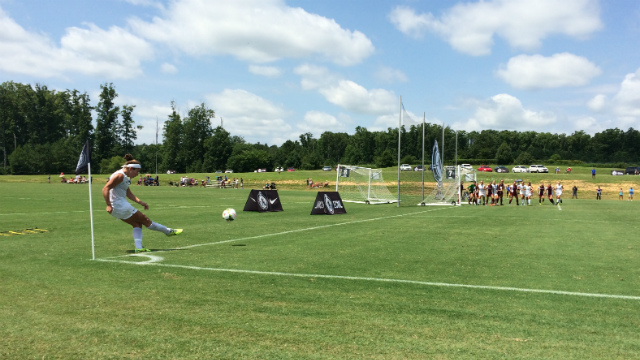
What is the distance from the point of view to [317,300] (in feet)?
18.8

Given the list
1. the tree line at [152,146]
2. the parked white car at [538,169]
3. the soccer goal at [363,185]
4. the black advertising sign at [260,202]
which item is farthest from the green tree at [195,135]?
the black advertising sign at [260,202]

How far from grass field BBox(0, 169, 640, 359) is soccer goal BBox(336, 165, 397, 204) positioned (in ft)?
A: 77.8

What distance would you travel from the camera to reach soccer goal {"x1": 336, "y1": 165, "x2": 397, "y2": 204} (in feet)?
115

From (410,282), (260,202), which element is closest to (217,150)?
(260,202)

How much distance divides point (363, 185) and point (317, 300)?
103 ft

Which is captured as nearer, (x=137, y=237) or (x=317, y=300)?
(x=317, y=300)

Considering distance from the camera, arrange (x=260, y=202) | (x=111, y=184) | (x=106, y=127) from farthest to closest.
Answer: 1. (x=106, y=127)
2. (x=260, y=202)
3. (x=111, y=184)

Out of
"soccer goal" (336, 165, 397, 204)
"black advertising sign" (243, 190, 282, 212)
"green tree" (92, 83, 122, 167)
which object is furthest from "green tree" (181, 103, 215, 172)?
"black advertising sign" (243, 190, 282, 212)

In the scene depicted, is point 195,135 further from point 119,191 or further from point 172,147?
point 119,191

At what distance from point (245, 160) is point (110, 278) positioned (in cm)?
12496

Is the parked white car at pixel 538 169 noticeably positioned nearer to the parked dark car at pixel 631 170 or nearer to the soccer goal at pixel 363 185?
the parked dark car at pixel 631 170

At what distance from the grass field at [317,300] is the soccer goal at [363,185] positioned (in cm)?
2372

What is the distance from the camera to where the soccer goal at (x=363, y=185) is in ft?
115

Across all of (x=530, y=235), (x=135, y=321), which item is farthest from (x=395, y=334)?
(x=530, y=235)
